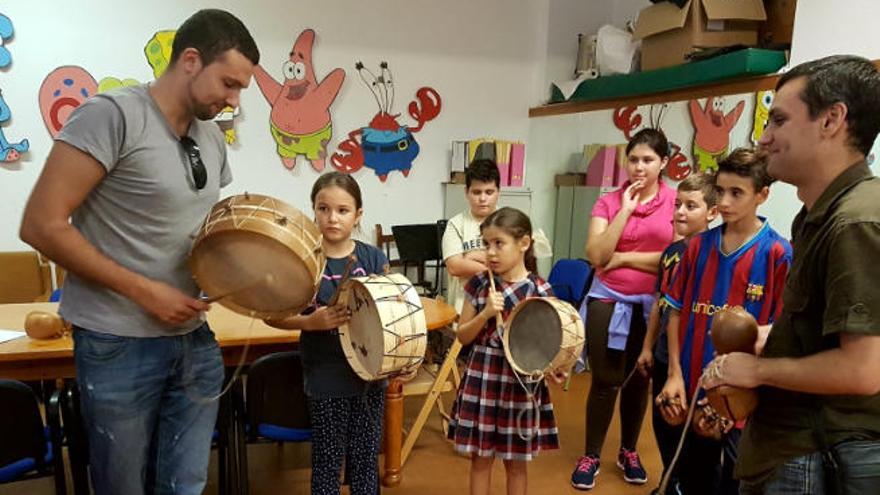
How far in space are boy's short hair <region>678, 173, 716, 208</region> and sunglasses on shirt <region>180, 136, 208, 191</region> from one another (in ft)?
5.83

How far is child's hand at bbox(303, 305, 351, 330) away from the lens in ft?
6.02

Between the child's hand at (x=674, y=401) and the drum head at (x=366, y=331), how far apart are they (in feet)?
3.13

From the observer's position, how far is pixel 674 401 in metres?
1.93

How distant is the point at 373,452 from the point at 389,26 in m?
3.52

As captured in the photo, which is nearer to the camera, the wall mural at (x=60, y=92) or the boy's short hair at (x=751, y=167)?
the boy's short hair at (x=751, y=167)

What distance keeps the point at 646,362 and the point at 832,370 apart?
4.51ft

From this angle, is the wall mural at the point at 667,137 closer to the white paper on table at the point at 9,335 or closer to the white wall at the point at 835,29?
the white wall at the point at 835,29

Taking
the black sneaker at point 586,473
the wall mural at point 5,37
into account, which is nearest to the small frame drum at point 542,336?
the black sneaker at point 586,473

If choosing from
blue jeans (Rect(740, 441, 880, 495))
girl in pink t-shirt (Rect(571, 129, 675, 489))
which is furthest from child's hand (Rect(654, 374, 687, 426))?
blue jeans (Rect(740, 441, 880, 495))

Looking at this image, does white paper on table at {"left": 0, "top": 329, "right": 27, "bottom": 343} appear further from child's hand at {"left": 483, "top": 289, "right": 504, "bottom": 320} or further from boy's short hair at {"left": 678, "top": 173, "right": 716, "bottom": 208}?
boy's short hair at {"left": 678, "top": 173, "right": 716, "bottom": 208}

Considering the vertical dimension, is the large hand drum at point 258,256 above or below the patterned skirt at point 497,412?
above

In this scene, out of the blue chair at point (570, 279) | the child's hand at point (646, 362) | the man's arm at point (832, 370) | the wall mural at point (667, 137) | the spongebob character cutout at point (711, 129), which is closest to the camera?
the man's arm at point (832, 370)

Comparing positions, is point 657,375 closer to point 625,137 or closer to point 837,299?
point 837,299

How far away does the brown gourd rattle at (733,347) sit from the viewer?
1.25m
